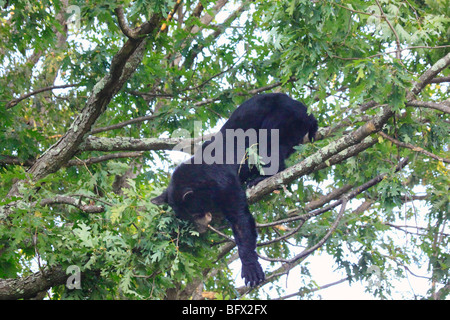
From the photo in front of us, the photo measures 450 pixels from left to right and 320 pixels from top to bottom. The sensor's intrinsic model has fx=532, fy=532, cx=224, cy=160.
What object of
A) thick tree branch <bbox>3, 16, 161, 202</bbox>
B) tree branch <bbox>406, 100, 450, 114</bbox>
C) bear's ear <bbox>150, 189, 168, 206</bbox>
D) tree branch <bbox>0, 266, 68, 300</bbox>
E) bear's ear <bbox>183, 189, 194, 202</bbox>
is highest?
thick tree branch <bbox>3, 16, 161, 202</bbox>

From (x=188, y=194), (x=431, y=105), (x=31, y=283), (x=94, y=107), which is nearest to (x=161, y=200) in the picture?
(x=188, y=194)

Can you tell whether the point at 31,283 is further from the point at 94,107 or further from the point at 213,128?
the point at 213,128

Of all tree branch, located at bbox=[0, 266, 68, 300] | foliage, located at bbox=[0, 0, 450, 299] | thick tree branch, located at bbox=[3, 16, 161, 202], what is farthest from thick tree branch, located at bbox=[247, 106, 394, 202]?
tree branch, located at bbox=[0, 266, 68, 300]

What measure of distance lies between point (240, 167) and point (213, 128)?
2.44m

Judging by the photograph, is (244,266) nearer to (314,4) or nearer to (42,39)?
(314,4)

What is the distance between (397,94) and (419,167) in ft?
10.2

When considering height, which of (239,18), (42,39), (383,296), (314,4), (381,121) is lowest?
(383,296)

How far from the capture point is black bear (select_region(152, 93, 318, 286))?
17.1 feet

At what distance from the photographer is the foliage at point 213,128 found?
4.43 meters

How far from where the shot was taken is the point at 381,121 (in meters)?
4.24

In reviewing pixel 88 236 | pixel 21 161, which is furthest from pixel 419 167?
pixel 21 161

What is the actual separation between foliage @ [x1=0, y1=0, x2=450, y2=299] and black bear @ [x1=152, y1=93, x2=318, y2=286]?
222mm

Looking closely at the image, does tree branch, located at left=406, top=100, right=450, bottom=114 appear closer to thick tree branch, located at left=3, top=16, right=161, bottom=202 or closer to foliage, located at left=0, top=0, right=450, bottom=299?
foliage, located at left=0, top=0, right=450, bottom=299

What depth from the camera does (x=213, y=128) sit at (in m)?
7.51
